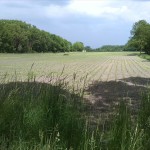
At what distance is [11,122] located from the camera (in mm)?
5762

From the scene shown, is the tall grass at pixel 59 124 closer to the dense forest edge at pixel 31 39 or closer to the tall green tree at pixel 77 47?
the dense forest edge at pixel 31 39

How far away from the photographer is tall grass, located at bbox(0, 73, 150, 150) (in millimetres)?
4949

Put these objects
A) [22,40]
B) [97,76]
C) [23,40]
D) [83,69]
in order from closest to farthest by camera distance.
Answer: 1. [97,76]
2. [83,69]
3. [22,40]
4. [23,40]

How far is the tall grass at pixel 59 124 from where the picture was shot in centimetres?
495

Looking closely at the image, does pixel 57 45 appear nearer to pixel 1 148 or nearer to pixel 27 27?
pixel 27 27

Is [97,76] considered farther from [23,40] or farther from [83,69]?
[23,40]

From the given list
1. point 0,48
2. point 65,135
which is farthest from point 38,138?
point 0,48

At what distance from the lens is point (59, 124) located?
5719mm

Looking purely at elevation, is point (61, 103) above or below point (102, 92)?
above

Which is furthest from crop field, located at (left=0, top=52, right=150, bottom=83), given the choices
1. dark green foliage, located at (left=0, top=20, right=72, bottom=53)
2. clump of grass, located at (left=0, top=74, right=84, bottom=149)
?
dark green foliage, located at (left=0, top=20, right=72, bottom=53)

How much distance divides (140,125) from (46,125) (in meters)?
1.24

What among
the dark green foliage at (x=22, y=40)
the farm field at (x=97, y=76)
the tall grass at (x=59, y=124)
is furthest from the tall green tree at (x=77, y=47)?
the tall grass at (x=59, y=124)

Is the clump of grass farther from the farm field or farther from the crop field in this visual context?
the crop field

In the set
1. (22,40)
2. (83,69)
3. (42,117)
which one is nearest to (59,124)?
(42,117)
